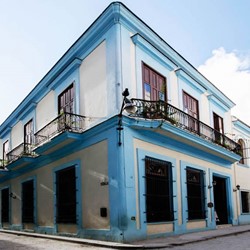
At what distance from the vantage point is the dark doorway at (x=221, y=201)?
54.4ft

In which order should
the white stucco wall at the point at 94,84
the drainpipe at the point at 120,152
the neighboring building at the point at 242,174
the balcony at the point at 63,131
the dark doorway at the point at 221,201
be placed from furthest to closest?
the neighboring building at the point at 242,174
the dark doorway at the point at 221,201
the balcony at the point at 63,131
the white stucco wall at the point at 94,84
the drainpipe at the point at 120,152

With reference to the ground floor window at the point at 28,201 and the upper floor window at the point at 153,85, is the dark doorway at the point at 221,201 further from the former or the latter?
the ground floor window at the point at 28,201

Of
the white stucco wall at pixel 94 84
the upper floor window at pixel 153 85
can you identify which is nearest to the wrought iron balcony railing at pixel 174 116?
the upper floor window at pixel 153 85

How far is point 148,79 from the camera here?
38.6 feet

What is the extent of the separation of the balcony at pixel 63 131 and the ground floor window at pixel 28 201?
11.0 ft

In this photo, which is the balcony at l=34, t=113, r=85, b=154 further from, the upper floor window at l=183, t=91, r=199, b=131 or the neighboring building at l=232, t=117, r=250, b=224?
the neighboring building at l=232, t=117, r=250, b=224

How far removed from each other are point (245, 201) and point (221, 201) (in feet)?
9.63

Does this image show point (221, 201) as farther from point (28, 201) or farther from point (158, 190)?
point (28, 201)

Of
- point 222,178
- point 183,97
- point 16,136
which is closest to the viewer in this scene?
point 183,97

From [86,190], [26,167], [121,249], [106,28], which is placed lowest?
[121,249]

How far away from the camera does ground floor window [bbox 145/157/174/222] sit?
34.7ft

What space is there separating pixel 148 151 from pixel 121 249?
11.0 feet

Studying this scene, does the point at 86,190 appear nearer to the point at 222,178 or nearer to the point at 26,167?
the point at 26,167

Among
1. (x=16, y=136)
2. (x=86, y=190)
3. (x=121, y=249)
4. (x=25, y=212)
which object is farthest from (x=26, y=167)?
(x=121, y=249)
